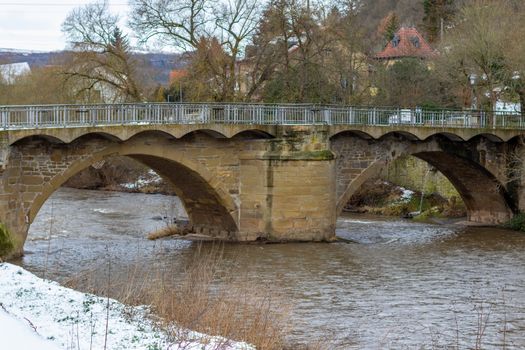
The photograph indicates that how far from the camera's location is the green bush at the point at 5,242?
20.3 meters

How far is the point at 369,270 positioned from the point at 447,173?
14.0 m

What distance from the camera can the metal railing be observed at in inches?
861

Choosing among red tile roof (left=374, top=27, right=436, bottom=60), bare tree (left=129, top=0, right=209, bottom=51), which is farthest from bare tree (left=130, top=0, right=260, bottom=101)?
red tile roof (left=374, top=27, right=436, bottom=60)

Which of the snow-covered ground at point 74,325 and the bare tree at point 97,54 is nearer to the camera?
the snow-covered ground at point 74,325

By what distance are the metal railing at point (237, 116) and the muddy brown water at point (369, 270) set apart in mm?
3596

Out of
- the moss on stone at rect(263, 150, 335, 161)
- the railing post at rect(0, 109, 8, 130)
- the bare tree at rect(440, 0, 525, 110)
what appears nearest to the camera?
the railing post at rect(0, 109, 8, 130)

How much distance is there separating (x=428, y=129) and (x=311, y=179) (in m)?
5.53

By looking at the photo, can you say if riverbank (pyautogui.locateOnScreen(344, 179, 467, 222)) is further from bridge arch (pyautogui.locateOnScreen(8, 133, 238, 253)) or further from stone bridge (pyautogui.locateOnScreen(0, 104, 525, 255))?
bridge arch (pyautogui.locateOnScreen(8, 133, 238, 253))

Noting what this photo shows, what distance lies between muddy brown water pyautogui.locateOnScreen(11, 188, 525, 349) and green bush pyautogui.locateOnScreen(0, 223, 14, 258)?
700 millimetres

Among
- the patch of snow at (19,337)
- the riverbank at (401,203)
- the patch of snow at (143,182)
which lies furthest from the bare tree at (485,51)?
the patch of snow at (19,337)

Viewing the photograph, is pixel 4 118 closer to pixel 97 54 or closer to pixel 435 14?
pixel 97 54

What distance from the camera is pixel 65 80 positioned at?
3456 cm

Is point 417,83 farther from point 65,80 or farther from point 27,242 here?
point 27,242

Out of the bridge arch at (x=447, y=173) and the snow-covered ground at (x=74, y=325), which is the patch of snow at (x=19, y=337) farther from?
the bridge arch at (x=447, y=173)
